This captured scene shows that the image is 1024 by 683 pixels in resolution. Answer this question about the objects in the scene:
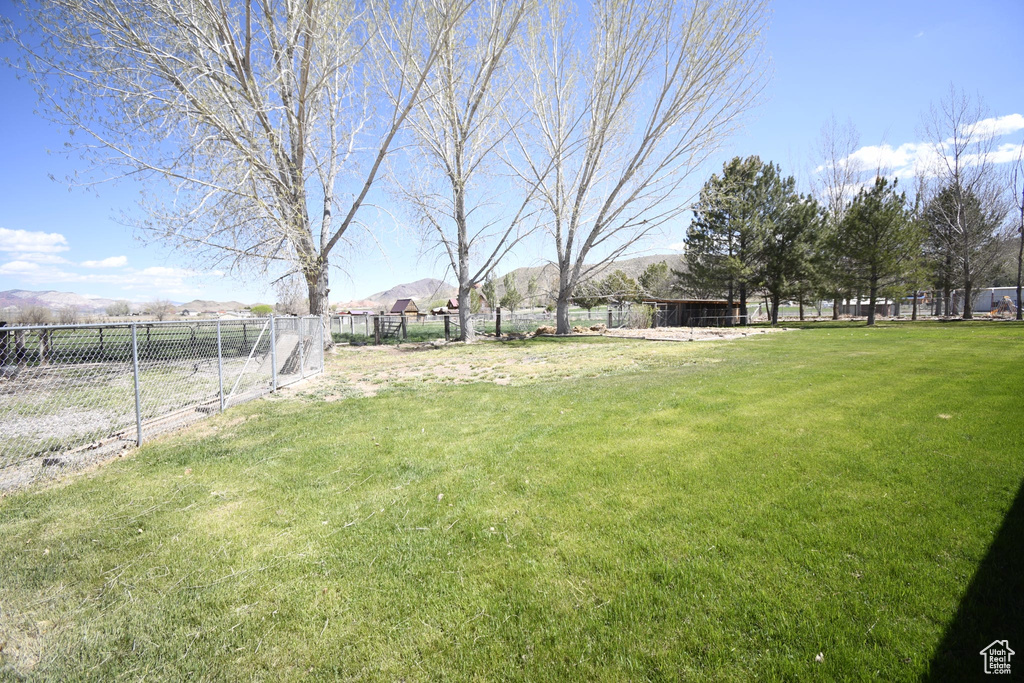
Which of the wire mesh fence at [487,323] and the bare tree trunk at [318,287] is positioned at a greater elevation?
the bare tree trunk at [318,287]

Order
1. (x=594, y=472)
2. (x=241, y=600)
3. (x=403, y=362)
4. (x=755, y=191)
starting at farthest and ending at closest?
(x=755, y=191) → (x=403, y=362) → (x=594, y=472) → (x=241, y=600)

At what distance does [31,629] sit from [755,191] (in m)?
37.9

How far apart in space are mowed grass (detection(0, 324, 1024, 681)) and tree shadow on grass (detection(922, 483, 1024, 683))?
0.02m

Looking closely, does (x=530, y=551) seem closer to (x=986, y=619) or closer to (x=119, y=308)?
(x=986, y=619)

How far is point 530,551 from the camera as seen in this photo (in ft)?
8.57

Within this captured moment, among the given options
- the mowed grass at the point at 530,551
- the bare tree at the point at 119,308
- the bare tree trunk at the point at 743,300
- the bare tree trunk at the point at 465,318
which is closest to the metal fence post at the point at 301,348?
the mowed grass at the point at 530,551

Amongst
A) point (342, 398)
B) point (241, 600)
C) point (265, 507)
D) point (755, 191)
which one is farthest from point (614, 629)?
point (755, 191)

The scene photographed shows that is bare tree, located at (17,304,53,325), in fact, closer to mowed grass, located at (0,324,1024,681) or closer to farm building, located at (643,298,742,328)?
mowed grass, located at (0,324,1024,681)

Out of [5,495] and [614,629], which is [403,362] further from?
[614,629]

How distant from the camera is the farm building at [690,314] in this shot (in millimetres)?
31078

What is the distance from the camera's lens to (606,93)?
58.2 feet

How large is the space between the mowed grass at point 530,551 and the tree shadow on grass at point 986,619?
19 millimetres

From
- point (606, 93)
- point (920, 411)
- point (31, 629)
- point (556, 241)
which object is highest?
point (606, 93)

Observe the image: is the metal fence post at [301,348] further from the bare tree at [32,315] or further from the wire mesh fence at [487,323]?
the wire mesh fence at [487,323]
